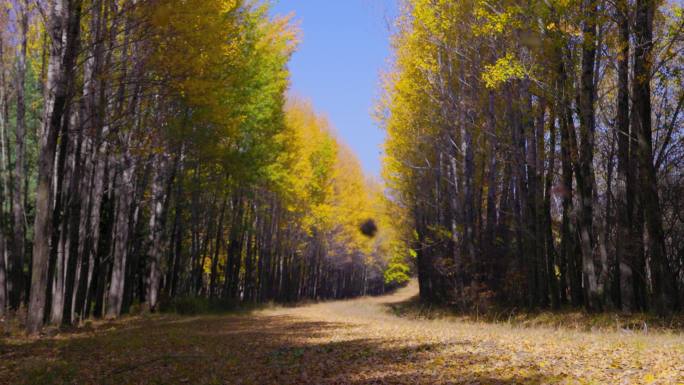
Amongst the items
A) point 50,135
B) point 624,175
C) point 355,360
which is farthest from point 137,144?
point 624,175

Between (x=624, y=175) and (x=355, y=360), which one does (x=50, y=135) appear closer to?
(x=355, y=360)

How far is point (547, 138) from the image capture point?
18.0 metres

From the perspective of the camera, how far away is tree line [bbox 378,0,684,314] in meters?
11.6

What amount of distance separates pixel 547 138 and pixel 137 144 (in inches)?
467

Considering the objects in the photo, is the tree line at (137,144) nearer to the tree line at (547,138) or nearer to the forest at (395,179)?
the forest at (395,179)

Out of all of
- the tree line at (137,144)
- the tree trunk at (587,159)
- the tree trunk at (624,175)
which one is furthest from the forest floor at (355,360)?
the tree trunk at (587,159)

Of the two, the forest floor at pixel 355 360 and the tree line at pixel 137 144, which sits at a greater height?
the tree line at pixel 137 144

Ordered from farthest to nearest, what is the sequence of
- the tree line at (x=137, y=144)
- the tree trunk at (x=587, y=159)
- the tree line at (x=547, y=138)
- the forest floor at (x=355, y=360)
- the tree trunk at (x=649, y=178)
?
the tree trunk at (x=587, y=159) → the tree line at (x=547, y=138) → the tree trunk at (x=649, y=178) → the tree line at (x=137, y=144) → the forest floor at (x=355, y=360)

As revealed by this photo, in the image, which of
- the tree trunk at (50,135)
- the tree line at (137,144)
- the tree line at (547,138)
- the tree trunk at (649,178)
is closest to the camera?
the tree trunk at (50,135)

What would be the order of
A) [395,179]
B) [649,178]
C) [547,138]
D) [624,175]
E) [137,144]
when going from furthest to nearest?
[395,179] < [547,138] < [137,144] < [624,175] < [649,178]

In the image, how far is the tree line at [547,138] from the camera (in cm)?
1156

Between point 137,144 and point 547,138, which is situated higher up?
point 547,138

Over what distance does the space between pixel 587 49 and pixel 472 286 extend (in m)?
7.97

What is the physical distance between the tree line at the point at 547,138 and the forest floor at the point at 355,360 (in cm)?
531
